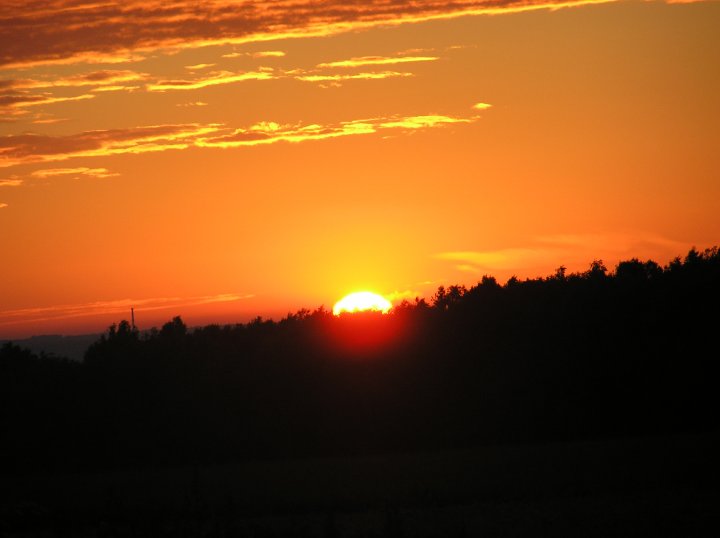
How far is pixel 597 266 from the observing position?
51562 millimetres

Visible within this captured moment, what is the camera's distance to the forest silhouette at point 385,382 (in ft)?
134

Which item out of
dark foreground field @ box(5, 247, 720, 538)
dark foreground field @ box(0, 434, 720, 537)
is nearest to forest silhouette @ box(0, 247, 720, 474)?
dark foreground field @ box(5, 247, 720, 538)

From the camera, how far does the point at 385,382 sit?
142ft

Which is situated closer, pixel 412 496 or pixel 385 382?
pixel 412 496

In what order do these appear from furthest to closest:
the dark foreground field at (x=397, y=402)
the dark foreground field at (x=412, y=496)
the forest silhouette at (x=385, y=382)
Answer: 1. the forest silhouette at (x=385, y=382)
2. the dark foreground field at (x=397, y=402)
3. the dark foreground field at (x=412, y=496)

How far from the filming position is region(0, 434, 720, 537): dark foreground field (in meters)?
24.3

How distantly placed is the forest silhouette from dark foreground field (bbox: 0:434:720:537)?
6.99ft

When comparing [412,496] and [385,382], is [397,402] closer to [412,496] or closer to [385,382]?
[385,382]

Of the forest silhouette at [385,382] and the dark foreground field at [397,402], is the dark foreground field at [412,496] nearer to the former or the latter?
the dark foreground field at [397,402]

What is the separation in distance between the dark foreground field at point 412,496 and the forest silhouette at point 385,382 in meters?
2.13

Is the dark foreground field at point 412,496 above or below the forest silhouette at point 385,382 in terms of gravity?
below

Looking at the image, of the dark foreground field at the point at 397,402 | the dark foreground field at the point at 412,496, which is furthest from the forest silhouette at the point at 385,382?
the dark foreground field at the point at 412,496

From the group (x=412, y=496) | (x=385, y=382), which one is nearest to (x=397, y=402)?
(x=385, y=382)

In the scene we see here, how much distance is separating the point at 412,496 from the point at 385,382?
13422 mm
